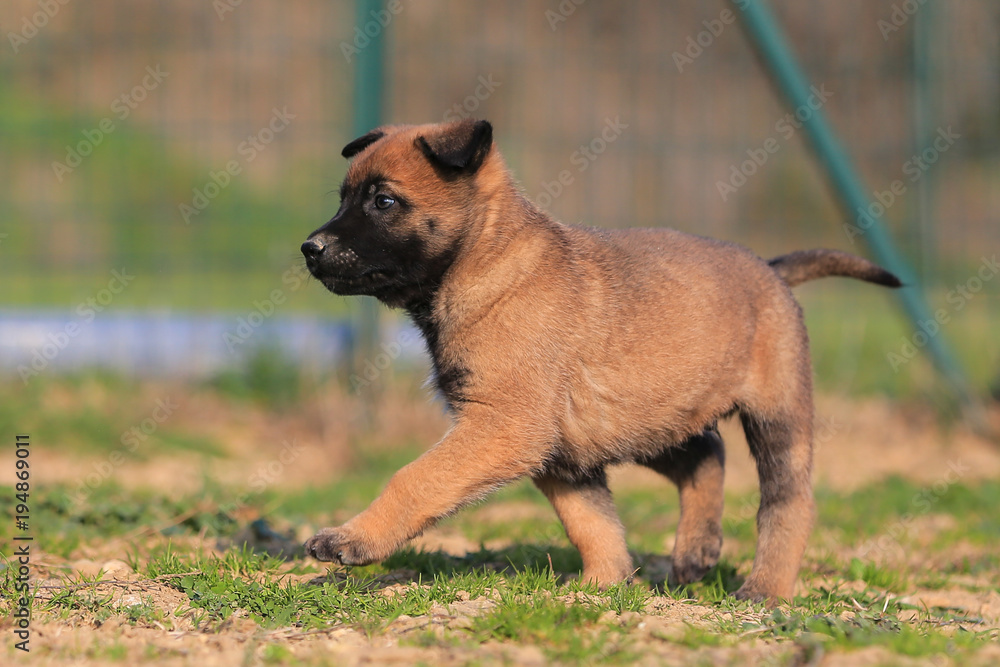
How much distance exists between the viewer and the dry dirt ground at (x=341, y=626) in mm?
3203

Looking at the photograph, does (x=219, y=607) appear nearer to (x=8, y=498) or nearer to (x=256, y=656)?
(x=256, y=656)

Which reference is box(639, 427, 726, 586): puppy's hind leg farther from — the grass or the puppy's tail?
the puppy's tail

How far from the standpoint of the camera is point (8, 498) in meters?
5.20

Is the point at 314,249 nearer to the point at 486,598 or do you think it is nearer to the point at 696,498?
the point at 486,598

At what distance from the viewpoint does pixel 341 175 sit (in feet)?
30.1

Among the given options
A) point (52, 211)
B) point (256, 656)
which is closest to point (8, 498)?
point (256, 656)

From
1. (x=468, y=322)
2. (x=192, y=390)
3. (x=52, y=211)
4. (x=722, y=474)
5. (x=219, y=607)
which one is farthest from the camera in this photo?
(x=52, y=211)

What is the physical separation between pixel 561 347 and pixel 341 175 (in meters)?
5.46

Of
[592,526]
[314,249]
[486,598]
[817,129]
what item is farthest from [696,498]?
[817,129]

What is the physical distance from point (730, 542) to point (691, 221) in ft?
20.6

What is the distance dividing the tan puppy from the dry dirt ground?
1.31 ft

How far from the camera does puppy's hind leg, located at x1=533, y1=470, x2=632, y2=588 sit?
4363 mm

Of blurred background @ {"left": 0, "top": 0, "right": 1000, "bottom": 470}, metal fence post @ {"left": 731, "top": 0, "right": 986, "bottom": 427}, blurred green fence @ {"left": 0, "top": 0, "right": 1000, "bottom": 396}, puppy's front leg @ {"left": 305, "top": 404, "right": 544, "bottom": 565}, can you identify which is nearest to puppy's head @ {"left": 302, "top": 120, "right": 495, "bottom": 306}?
puppy's front leg @ {"left": 305, "top": 404, "right": 544, "bottom": 565}

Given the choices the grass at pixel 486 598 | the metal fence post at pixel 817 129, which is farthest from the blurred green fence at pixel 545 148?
the grass at pixel 486 598
